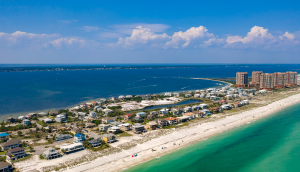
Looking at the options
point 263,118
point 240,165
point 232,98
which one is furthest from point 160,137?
point 232,98

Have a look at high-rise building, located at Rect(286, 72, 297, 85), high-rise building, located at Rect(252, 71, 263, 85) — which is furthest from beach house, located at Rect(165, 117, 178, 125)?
high-rise building, located at Rect(286, 72, 297, 85)

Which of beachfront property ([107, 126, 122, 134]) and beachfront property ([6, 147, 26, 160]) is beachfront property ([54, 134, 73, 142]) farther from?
beachfront property ([107, 126, 122, 134])

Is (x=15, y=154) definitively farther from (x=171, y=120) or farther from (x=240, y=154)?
(x=240, y=154)

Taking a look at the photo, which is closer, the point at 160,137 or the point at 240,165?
the point at 240,165

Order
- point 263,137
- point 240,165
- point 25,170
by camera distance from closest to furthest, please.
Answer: point 25,170, point 240,165, point 263,137

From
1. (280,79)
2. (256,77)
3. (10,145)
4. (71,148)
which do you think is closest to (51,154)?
(71,148)

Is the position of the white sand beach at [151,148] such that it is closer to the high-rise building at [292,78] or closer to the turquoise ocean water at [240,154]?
the turquoise ocean water at [240,154]

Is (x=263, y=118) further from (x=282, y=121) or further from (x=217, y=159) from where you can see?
(x=217, y=159)

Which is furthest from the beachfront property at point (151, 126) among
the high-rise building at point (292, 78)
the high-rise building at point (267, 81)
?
the high-rise building at point (292, 78)
